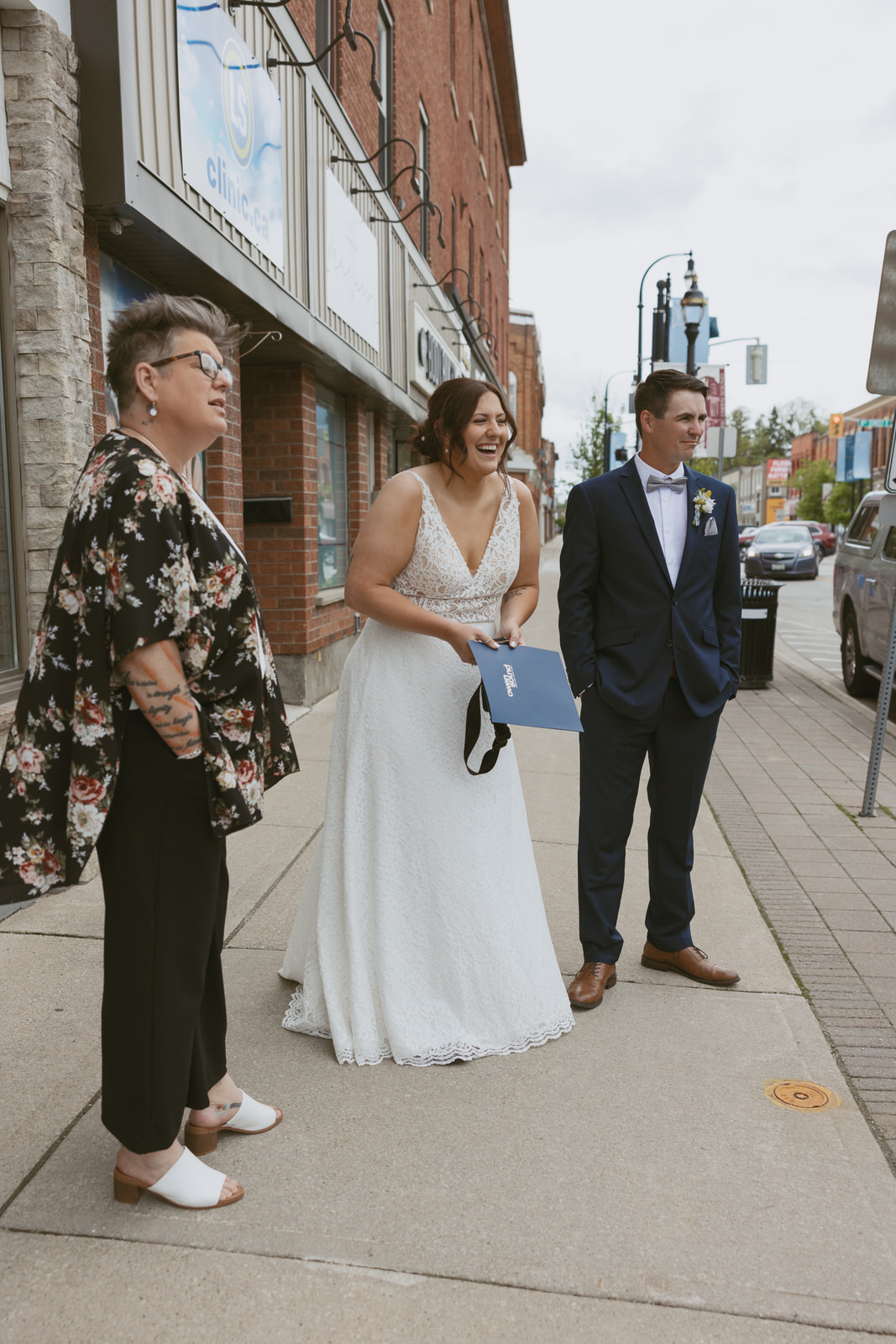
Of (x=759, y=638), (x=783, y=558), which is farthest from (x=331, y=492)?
(x=783, y=558)

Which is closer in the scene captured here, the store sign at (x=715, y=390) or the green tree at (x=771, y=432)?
the store sign at (x=715, y=390)

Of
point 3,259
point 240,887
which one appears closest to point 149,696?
point 240,887

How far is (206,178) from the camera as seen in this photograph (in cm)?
575

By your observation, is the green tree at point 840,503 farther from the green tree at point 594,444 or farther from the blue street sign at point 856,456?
the green tree at point 594,444

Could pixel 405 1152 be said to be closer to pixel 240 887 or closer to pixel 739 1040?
pixel 739 1040

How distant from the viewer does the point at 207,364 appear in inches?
88.0

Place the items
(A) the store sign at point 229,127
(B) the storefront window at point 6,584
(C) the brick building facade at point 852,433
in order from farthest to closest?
(C) the brick building facade at point 852,433
(A) the store sign at point 229,127
(B) the storefront window at point 6,584

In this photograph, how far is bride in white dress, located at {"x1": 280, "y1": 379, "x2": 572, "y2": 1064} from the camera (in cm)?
313

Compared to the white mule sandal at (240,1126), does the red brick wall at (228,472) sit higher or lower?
higher

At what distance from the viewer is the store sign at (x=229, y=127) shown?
5.49m

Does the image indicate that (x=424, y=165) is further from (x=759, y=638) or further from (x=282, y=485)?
(x=759, y=638)

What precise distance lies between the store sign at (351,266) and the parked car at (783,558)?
22.4m

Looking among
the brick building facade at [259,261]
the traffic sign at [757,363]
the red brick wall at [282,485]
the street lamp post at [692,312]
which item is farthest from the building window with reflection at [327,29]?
the traffic sign at [757,363]

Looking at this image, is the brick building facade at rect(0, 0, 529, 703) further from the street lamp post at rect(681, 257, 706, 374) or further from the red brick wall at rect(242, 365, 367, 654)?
the street lamp post at rect(681, 257, 706, 374)
